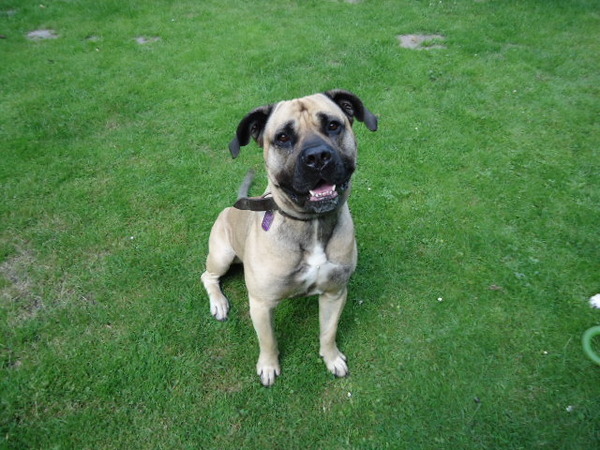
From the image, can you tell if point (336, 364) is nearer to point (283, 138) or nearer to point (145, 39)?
point (283, 138)

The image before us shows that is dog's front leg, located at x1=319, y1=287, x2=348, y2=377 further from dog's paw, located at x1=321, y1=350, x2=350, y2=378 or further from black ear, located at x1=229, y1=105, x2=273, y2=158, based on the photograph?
black ear, located at x1=229, y1=105, x2=273, y2=158

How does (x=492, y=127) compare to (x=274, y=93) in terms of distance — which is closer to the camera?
(x=492, y=127)

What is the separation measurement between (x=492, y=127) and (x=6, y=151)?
6910mm

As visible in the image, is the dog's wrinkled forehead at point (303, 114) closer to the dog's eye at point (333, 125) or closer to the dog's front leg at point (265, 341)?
the dog's eye at point (333, 125)

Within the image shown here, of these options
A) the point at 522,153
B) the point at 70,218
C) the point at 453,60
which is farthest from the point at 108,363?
the point at 453,60

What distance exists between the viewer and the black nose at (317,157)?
7.46ft

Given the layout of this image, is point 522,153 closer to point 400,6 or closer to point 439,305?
point 439,305

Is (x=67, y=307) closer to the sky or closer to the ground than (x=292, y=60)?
closer to the ground

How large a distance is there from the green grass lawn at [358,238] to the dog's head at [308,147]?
1.64m

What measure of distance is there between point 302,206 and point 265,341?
3.99ft

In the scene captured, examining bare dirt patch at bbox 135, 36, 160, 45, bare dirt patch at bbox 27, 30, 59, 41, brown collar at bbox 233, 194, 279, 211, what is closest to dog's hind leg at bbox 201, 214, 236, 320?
brown collar at bbox 233, 194, 279, 211

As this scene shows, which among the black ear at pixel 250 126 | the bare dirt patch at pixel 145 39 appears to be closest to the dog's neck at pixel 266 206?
the black ear at pixel 250 126

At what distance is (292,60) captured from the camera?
745 centimetres

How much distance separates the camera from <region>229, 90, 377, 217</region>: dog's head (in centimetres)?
234
